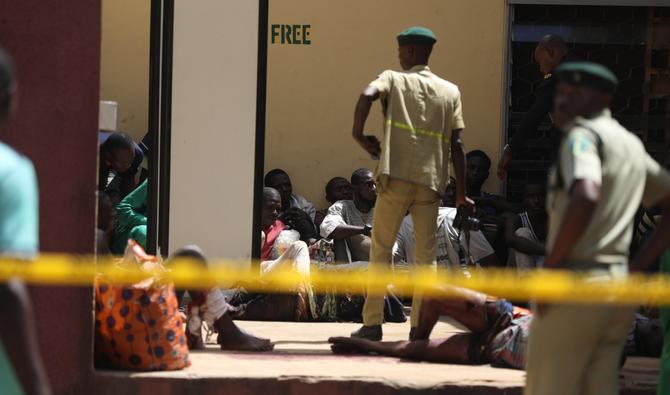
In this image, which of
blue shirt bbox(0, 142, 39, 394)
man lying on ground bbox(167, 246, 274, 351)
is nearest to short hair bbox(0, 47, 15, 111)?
blue shirt bbox(0, 142, 39, 394)

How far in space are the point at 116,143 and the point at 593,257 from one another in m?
5.15

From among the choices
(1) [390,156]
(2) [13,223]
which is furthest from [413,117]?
(2) [13,223]

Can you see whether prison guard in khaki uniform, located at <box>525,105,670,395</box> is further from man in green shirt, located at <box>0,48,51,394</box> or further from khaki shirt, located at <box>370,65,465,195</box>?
khaki shirt, located at <box>370,65,465,195</box>

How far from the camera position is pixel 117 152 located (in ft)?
29.9

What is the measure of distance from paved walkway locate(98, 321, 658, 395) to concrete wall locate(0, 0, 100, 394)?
385 mm

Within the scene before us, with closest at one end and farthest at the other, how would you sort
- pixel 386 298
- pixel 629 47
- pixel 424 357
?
pixel 424 357, pixel 386 298, pixel 629 47

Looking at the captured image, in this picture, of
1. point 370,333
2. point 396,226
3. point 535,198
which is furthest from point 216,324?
point 535,198

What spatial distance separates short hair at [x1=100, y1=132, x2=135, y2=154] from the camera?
910 centimetres

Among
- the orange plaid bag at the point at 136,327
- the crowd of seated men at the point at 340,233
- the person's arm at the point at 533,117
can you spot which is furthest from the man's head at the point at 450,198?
the orange plaid bag at the point at 136,327

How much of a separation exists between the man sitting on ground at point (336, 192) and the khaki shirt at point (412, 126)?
2.89 metres

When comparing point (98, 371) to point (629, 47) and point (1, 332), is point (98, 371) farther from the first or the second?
point (629, 47)

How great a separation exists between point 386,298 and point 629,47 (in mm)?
3180

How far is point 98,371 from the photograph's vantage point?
248 inches

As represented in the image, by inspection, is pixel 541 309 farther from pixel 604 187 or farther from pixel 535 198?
pixel 535 198
